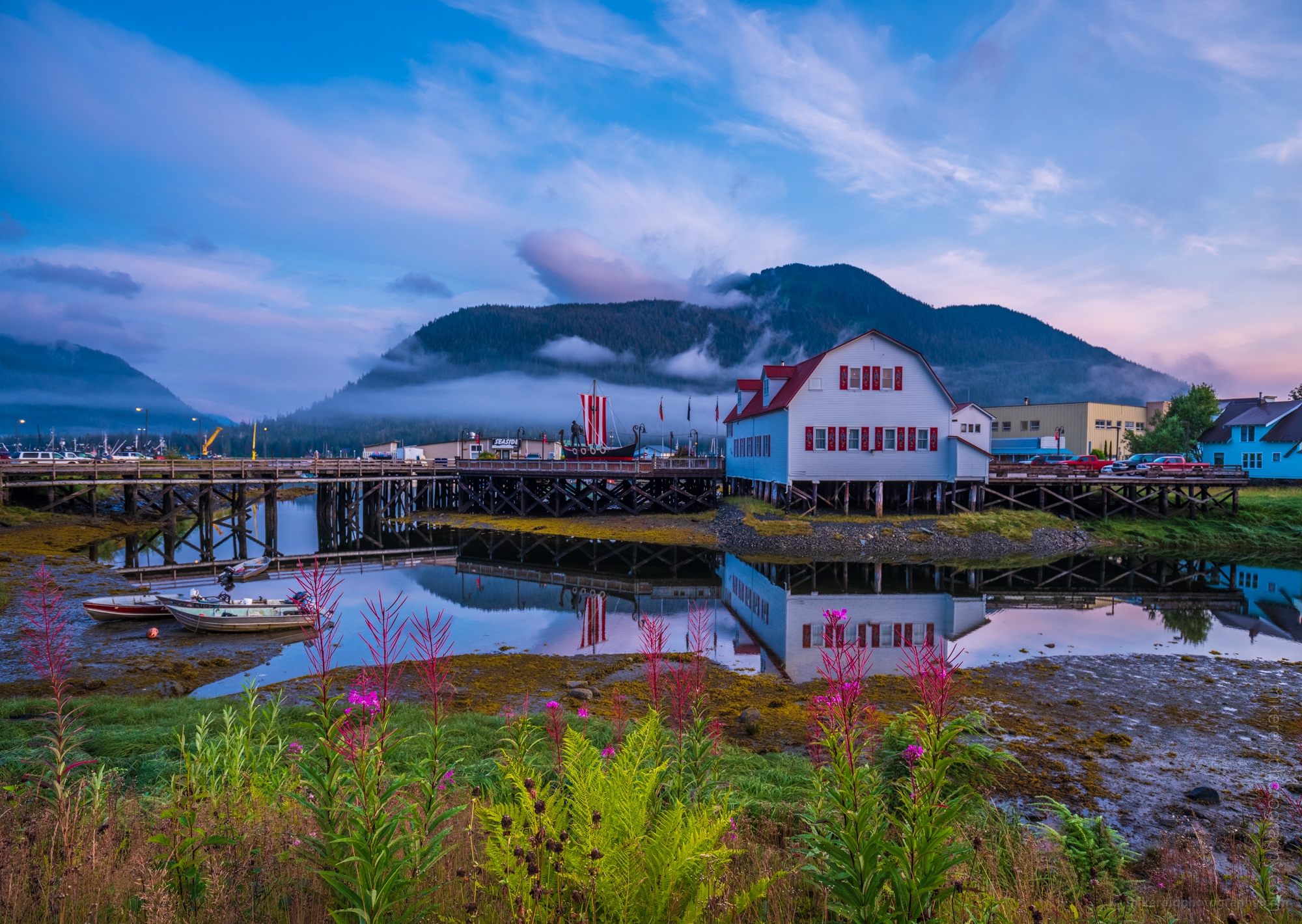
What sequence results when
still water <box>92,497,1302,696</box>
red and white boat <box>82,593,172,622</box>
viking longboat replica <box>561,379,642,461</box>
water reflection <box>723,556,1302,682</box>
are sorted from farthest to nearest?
viking longboat replica <box>561,379,642,461</box>
red and white boat <box>82,593,172,622</box>
still water <box>92,497,1302,696</box>
water reflection <box>723,556,1302,682</box>

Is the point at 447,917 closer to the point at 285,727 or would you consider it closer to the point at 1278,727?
the point at 285,727

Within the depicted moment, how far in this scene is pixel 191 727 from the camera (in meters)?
11.6

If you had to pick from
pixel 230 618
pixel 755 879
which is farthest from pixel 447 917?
pixel 230 618

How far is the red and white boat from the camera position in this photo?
67.4ft

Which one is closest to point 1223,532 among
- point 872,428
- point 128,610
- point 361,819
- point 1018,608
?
point 872,428

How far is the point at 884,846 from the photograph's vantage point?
3197 millimetres

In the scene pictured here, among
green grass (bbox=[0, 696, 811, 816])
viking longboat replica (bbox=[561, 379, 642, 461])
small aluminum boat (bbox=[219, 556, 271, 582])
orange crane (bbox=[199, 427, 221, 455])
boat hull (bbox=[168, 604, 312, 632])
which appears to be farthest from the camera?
orange crane (bbox=[199, 427, 221, 455])

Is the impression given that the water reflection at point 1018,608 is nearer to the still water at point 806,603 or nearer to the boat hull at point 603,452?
the still water at point 806,603

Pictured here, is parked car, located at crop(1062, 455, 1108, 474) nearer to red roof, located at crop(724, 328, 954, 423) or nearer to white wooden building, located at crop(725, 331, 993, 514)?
white wooden building, located at crop(725, 331, 993, 514)

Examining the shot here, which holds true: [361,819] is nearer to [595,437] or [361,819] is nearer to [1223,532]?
[1223,532]

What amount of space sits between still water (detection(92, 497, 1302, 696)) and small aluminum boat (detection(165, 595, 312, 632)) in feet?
5.82

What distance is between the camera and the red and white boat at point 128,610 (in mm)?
20531

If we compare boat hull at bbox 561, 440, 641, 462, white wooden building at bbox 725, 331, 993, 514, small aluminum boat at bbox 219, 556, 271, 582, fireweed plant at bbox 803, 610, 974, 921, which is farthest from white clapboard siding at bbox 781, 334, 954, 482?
fireweed plant at bbox 803, 610, 974, 921

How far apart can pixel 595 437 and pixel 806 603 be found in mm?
49782
